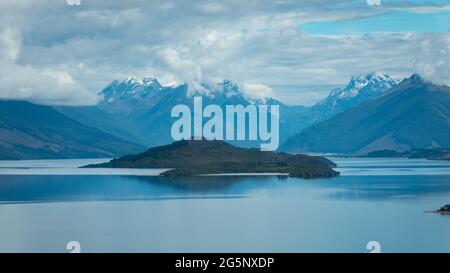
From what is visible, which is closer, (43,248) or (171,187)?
(43,248)

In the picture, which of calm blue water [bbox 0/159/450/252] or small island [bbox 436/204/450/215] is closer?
calm blue water [bbox 0/159/450/252]

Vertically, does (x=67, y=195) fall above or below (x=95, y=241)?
above

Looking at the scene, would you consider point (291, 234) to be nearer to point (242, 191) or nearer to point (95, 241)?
point (95, 241)

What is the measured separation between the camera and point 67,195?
371ft

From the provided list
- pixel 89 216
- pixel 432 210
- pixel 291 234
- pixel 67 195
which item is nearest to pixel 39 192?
pixel 67 195

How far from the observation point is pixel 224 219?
249ft

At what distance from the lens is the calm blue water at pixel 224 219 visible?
57094mm

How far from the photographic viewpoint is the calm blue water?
57.1m

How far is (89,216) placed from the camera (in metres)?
79.7

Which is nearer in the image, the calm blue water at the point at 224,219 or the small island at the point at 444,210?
the calm blue water at the point at 224,219
